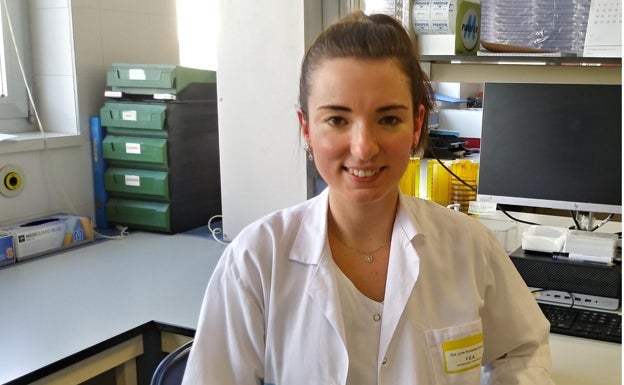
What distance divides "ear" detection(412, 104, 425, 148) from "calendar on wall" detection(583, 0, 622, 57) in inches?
43.6

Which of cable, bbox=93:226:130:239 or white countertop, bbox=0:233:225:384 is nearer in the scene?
white countertop, bbox=0:233:225:384

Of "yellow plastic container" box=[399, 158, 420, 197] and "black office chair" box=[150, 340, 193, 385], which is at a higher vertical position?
"yellow plastic container" box=[399, 158, 420, 197]

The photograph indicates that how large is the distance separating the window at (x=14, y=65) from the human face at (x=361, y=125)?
1800 millimetres

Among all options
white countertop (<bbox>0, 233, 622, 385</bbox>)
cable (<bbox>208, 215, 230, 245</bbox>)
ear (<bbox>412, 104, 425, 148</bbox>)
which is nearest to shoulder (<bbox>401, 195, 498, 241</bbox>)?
ear (<bbox>412, 104, 425, 148</bbox>)

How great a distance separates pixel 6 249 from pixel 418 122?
148 centimetres

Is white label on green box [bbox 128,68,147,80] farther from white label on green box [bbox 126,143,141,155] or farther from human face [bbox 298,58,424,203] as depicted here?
human face [bbox 298,58,424,203]

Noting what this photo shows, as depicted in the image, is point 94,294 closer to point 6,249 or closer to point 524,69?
point 6,249

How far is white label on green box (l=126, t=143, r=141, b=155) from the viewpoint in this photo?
2.44 metres

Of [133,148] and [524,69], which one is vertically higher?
[524,69]

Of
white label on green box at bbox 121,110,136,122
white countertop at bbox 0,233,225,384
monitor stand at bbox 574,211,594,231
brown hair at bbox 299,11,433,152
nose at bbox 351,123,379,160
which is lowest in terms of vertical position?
white countertop at bbox 0,233,225,384

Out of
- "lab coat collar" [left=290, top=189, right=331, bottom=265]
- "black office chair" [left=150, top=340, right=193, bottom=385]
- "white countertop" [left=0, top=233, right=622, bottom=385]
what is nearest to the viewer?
"lab coat collar" [left=290, top=189, right=331, bottom=265]

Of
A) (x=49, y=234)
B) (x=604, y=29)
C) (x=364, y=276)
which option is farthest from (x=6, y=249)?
(x=604, y=29)

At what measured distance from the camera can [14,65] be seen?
2480 mm

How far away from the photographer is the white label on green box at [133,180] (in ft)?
8.08
